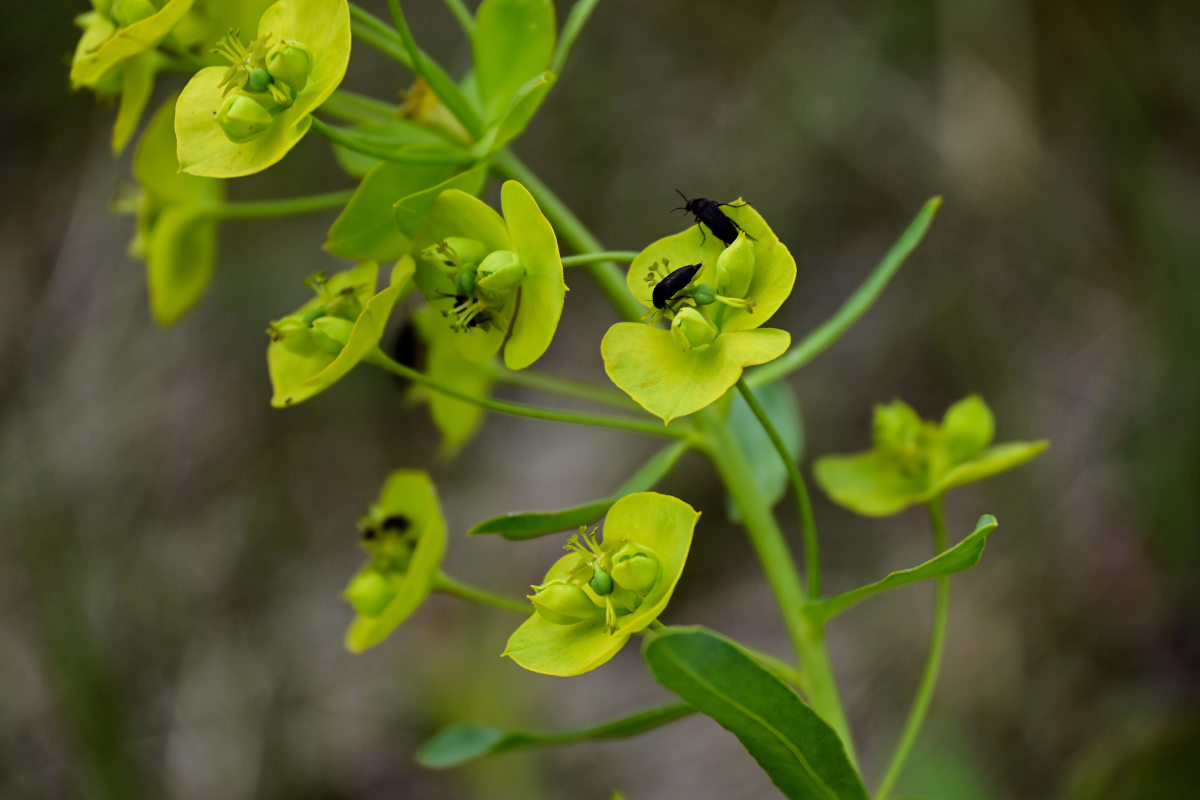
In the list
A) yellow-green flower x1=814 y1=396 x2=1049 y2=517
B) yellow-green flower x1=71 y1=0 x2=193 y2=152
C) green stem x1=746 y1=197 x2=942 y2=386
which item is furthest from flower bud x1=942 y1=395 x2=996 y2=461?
yellow-green flower x1=71 y1=0 x2=193 y2=152

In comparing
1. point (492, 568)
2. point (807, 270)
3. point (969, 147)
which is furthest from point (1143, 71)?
point (492, 568)

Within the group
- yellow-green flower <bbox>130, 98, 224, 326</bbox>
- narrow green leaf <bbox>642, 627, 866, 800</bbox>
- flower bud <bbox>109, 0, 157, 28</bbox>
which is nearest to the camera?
narrow green leaf <bbox>642, 627, 866, 800</bbox>

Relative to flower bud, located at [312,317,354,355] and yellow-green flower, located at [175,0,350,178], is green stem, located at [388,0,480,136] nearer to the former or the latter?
yellow-green flower, located at [175,0,350,178]

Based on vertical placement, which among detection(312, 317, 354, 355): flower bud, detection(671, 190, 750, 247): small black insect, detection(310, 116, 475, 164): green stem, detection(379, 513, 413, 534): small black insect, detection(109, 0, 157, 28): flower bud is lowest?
detection(379, 513, 413, 534): small black insect

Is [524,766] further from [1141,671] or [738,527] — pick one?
[1141,671]

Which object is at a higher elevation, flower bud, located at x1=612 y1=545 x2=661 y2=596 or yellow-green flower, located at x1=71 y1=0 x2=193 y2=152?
yellow-green flower, located at x1=71 y1=0 x2=193 y2=152
